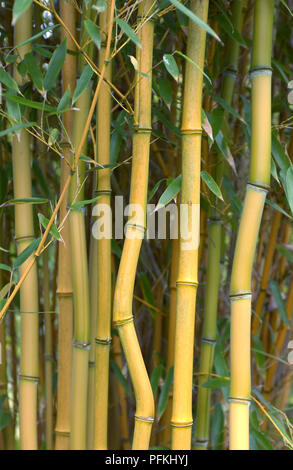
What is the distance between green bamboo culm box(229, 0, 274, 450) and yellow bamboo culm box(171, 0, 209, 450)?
0.22ft

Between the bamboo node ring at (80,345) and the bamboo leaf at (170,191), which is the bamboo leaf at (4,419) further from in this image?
the bamboo leaf at (170,191)

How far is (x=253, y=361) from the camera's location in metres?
1.30

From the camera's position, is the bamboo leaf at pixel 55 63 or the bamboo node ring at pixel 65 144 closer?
the bamboo leaf at pixel 55 63

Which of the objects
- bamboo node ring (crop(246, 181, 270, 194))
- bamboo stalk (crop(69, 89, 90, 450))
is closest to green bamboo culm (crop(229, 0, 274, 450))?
bamboo node ring (crop(246, 181, 270, 194))

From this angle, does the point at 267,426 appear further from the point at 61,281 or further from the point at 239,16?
the point at 239,16

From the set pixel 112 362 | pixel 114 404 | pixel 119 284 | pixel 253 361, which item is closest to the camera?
pixel 119 284

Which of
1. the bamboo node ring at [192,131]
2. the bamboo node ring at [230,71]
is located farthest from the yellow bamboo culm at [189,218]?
the bamboo node ring at [230,71]

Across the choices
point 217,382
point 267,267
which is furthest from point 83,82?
point 267,267

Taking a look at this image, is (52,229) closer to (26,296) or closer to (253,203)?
(26,296)

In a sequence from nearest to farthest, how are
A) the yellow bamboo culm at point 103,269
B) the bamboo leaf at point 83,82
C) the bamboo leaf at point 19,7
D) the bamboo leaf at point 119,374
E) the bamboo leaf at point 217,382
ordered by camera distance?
the bamboo leaf at point 19,7 < the bamboo leaf at point 83,82 < the yellow bamboo culm at point 103,269 < the bamboo leaf at point 217,382 < the bamboo leaf at point 119,374

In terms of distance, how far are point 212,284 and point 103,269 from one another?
0.26 meters

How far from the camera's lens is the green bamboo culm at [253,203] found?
76 cm
